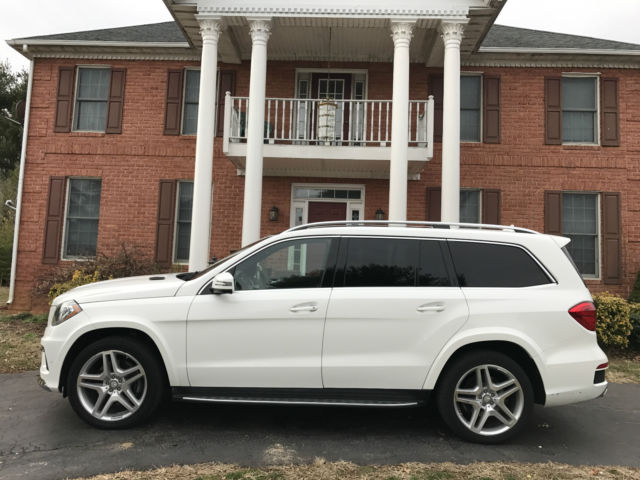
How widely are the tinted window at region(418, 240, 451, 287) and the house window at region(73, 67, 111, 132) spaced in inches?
381

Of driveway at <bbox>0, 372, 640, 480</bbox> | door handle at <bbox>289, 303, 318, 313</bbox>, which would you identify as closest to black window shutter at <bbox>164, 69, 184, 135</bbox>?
driveway at <bbox>0, 372, 640, 480</bbox>

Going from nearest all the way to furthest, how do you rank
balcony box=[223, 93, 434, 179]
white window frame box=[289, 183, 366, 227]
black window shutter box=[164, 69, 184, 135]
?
balcony box=[223, 93, 434, 179], white window frame box=[289, 183, 366, 227], black window shutter box=[164, 69, 184, 135]

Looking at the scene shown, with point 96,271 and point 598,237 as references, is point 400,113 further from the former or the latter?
point 96,271

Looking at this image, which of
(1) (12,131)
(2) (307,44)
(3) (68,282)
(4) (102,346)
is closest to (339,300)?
(4) (102,346)

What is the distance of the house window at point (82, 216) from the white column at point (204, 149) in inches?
144

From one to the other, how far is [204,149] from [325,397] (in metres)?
6.29

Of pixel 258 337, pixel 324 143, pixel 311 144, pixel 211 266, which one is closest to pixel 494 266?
pixel 258 337

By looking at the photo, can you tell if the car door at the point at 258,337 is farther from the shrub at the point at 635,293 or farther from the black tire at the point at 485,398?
the shrub at the point at 635,293

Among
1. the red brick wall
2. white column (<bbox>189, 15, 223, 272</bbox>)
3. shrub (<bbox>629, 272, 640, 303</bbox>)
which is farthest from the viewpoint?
the red brick wall

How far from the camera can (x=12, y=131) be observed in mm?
23281

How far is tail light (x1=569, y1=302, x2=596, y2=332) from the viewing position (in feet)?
12.1

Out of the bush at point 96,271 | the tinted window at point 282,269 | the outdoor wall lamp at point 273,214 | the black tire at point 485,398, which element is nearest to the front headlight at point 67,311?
the tinted window at point 282,269

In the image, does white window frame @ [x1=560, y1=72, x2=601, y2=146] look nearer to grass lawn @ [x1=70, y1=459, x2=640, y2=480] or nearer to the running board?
grass lawn @ [x1=70, y1=459, x2=640, y2=480]

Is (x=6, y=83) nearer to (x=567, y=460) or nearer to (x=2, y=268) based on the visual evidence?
(x=2, y=268)
